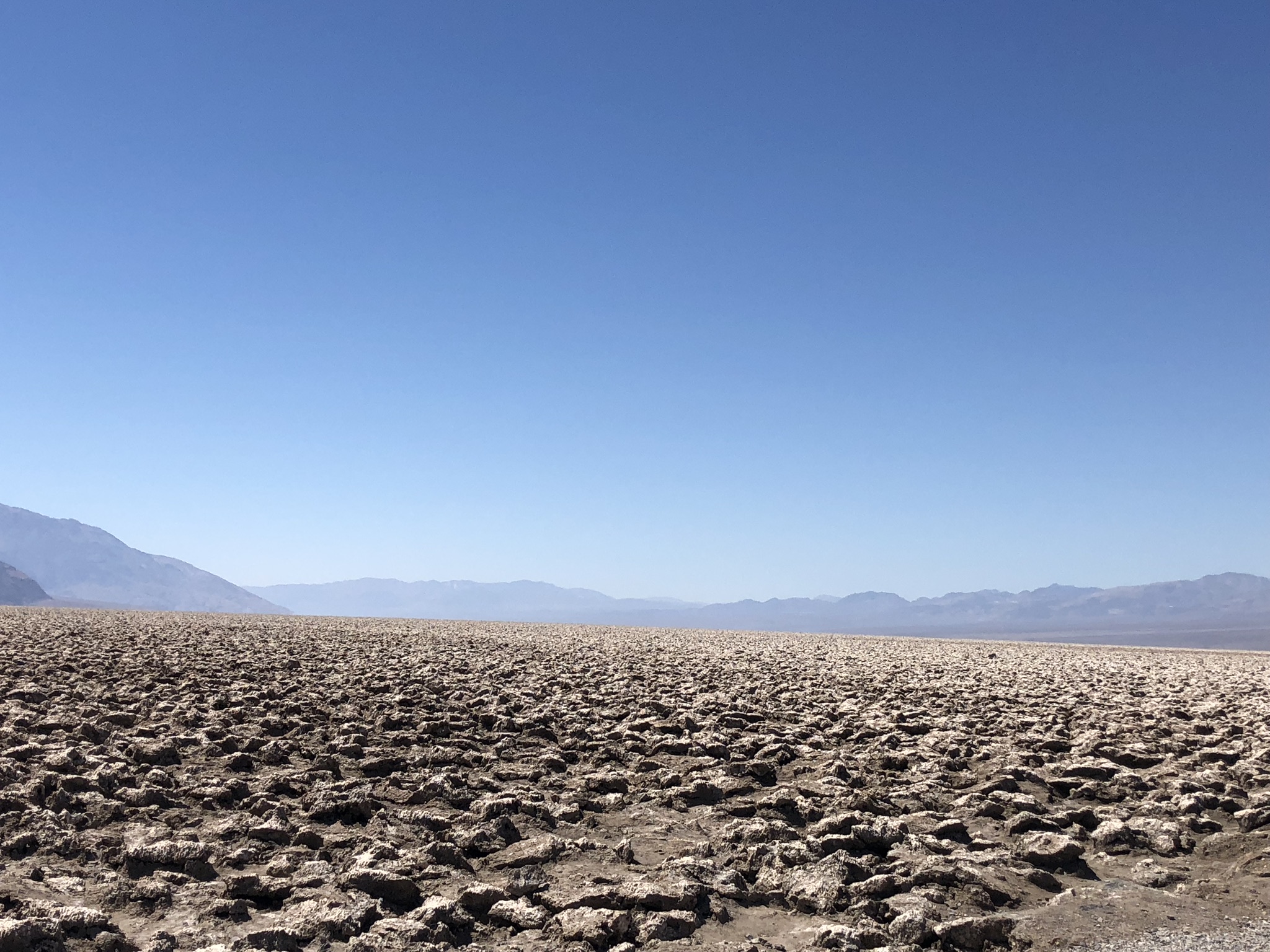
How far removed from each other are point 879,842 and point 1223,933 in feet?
5.14

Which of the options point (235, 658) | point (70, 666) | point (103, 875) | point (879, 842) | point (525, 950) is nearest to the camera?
point (525, 950)

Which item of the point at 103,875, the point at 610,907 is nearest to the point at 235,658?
the point at 103,875

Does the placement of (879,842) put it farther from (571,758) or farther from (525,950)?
(571,758)

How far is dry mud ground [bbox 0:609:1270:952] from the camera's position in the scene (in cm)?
372

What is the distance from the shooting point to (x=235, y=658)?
1382cm

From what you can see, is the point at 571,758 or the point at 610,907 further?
the point at 571,758

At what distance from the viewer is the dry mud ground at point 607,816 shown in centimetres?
372

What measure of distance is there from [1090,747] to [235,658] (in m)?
11.8

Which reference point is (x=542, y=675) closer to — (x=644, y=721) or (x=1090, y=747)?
(x=644, y=721)

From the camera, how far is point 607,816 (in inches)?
218

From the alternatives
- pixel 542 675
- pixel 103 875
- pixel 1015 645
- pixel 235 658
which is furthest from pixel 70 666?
pixel 1015 645

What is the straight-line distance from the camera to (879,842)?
190 inches

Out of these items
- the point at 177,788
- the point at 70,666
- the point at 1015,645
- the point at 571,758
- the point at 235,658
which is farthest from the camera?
the point at 1015,645

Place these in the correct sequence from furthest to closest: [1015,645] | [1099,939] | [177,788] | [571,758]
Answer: [1015,645] < [571,758] < [177,788] < [1099,939]
